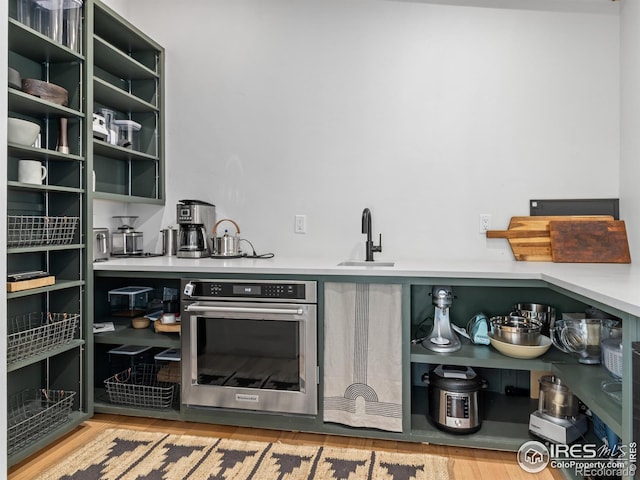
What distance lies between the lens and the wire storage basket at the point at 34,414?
1.92 m

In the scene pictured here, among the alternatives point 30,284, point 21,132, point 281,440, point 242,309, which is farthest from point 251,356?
point 21,132

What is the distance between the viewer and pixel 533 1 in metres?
2.57

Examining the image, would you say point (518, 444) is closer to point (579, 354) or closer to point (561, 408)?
point (561, 408)

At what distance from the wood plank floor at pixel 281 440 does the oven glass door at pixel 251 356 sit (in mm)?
132

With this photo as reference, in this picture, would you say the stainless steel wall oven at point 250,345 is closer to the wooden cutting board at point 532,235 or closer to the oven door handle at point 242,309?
the oven door handle at point 242,309

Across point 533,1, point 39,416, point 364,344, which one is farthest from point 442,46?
point 39,416

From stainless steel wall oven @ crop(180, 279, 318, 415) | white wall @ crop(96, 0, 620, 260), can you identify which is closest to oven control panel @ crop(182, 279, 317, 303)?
stainless steel wall oven @ crop(180, 279, 318, 415)

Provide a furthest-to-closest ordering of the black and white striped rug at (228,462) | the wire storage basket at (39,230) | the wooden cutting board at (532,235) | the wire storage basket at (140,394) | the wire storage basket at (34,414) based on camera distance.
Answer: the wooden cutting board at (532,235) < the wire storage basket at (140,394) < the wire storage basket at (39,230) < the wire storage basket at (34,414) < the black and white striped rug at (228,462)

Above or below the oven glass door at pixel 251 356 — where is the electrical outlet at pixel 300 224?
above

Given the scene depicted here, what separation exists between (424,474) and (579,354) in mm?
869

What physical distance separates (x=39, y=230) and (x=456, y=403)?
2.13 metres

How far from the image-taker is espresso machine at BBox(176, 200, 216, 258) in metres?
2.69

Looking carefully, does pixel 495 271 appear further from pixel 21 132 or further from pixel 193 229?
pixel 21 132

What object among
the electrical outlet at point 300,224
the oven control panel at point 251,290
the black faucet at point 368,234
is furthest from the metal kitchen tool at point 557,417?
the electrical outlet at point 300,224
